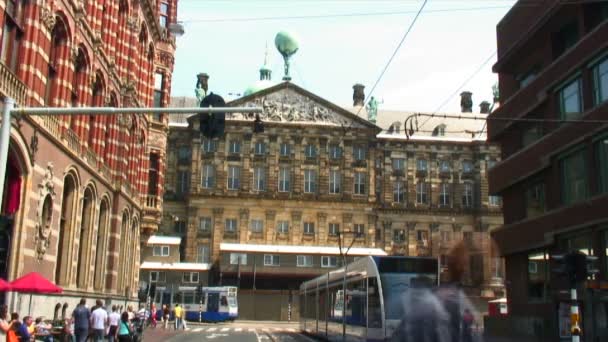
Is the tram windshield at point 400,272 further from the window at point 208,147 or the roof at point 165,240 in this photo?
the window at point 208,147

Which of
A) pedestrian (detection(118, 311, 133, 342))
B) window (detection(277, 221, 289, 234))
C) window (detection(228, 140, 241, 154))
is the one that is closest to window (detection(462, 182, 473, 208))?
window (detection(277, 221, 289, 234))

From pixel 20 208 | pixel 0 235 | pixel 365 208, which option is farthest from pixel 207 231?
pixel 0 235

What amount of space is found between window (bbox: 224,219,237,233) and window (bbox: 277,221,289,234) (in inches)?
188

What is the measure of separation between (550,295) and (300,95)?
48.0 m

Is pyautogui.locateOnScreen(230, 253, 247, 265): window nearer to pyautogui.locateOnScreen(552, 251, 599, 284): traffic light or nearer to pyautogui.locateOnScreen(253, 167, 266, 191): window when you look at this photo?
pyautogui.locateOnScreen(253, 167, 266, 191): window

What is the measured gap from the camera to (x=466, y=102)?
3499 inches

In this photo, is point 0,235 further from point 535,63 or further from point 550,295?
point 535,63

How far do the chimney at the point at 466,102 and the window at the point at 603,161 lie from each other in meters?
64.4

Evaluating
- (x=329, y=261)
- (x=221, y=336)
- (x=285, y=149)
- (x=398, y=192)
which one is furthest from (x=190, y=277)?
(x=221, y=336)

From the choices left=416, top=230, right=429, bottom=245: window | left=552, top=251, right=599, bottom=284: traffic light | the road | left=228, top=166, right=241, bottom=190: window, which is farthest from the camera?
left=416, top=230, right=429, bottom=245: window

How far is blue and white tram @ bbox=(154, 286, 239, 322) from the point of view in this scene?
54.8 m

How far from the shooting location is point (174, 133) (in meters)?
74.6

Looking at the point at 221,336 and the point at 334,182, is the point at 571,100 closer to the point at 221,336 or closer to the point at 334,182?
the point at 221,336

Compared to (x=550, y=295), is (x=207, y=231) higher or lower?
higher
